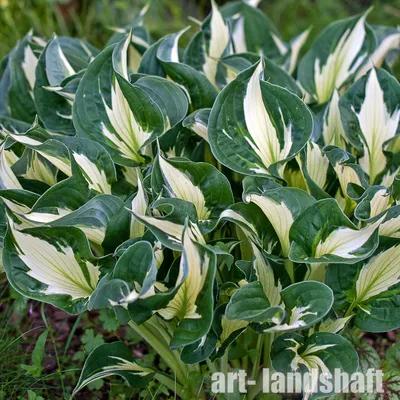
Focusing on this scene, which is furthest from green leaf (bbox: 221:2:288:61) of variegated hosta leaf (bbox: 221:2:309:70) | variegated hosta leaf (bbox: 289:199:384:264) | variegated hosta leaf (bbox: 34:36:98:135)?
variegated hosta leaf (bbox: 289:199:384:264)

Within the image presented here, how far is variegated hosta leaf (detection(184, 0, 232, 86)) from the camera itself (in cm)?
176

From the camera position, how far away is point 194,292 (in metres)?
1.16

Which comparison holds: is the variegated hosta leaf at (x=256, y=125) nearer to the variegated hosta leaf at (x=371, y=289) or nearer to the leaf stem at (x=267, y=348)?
the variegated hosta leaf at (x=371, y=289)

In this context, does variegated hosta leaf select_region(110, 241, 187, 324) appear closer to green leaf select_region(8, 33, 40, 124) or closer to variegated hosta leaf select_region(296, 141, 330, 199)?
variegated hosta leaf select_region(296, 141, 330, 199)

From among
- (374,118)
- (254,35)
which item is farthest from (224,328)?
(254,35)

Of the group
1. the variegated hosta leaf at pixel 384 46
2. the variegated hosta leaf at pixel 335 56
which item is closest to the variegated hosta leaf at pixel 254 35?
the variegated hosta leaf at pixel 335 56

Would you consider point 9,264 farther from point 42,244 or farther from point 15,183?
point 15,183

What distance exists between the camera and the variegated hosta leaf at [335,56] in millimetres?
1801

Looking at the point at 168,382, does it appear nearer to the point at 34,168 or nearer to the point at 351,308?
the point at 351,308

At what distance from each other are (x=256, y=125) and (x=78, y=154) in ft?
1.38

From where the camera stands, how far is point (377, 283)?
1272 millimetres

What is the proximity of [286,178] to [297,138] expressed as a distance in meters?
0.15

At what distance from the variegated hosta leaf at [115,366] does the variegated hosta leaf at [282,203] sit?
48cm

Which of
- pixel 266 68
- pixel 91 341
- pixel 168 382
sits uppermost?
pixel 266 68
